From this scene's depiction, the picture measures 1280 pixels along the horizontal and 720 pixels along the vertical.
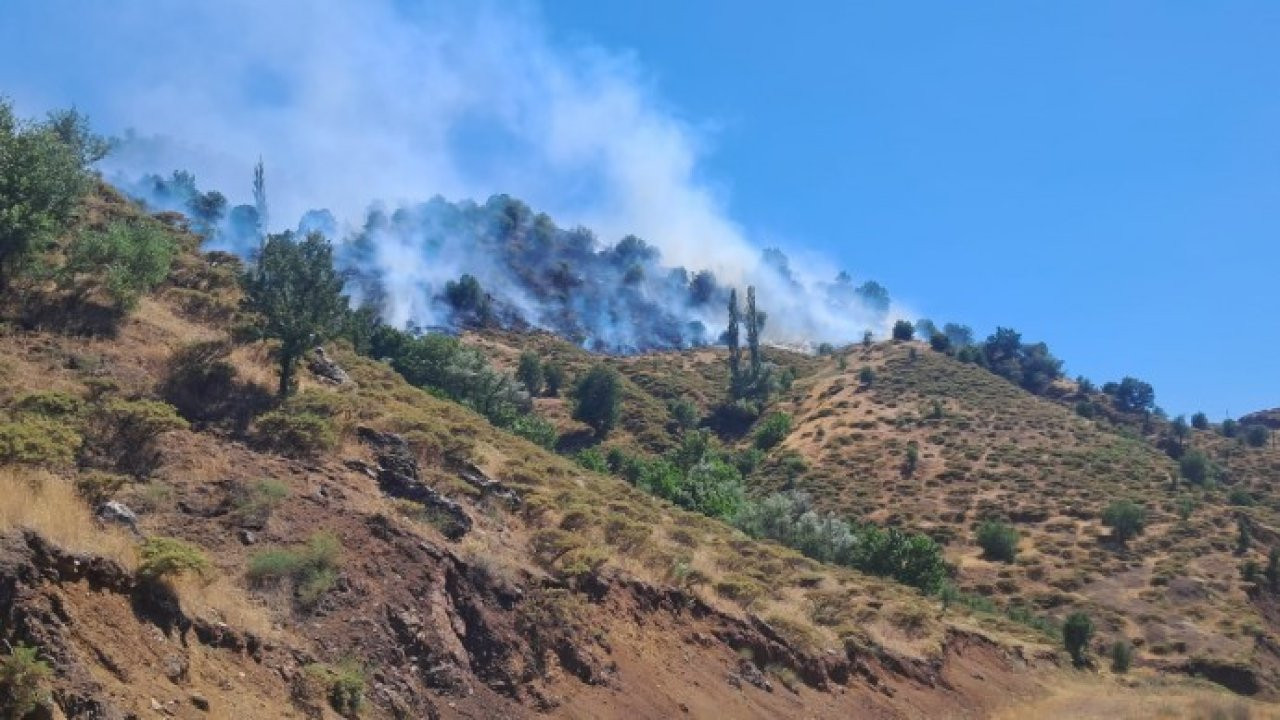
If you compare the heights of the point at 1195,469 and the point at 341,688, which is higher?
the point at 1195,469

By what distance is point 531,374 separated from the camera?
89625 millimetres

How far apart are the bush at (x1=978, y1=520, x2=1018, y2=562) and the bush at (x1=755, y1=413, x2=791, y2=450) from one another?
25840 millimetres

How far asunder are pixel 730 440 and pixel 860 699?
2639 inches

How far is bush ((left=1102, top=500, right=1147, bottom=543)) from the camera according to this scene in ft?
217

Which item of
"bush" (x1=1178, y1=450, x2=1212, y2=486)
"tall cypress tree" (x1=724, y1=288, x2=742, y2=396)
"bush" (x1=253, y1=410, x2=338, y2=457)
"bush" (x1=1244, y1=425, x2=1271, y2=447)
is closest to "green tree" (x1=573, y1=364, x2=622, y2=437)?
"tall cypress tree" (x1=724, y1=288, x2=742, y2=396)

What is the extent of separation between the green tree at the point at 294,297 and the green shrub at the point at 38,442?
7.44m

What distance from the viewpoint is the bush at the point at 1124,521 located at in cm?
6619

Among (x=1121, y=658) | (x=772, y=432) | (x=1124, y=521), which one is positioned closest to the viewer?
(x=1121, y=658)

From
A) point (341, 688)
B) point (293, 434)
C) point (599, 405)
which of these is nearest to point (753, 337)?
point (599, 405)

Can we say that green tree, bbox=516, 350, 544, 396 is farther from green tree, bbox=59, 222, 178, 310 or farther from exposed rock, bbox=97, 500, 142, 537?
exposed rock, bbox=97, 500, 142, 537

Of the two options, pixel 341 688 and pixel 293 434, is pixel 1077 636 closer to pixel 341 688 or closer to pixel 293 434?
pixel 293 434

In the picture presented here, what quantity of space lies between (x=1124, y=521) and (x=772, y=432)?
31.1 metres

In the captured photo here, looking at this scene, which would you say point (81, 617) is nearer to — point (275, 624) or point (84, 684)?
point (84, 684)

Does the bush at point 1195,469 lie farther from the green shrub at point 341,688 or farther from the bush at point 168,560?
the bush at point 168,560
